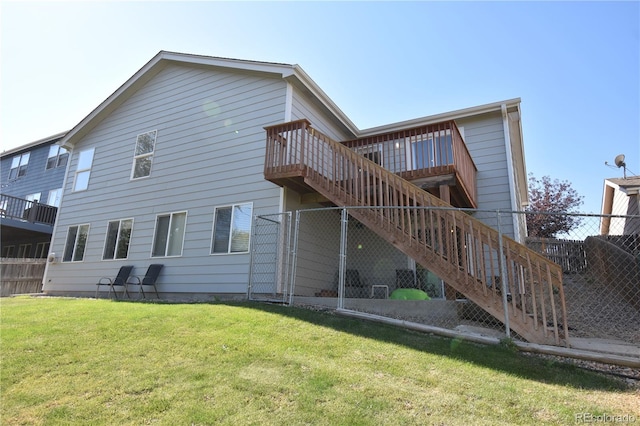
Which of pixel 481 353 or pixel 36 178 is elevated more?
pixel 36 178

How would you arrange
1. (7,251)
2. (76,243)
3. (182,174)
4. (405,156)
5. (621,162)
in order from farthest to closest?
(7,251) < (621,162) < (76,243) < (182,174) < (405,156)

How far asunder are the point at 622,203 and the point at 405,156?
14.2 meters

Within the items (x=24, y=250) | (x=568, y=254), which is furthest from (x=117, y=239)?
(x=568, y=254)

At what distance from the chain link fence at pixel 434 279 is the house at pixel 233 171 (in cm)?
18

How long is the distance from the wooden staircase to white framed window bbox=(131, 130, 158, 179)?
16.5ft

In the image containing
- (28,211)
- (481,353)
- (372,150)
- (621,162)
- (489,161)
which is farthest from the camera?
(28,211)

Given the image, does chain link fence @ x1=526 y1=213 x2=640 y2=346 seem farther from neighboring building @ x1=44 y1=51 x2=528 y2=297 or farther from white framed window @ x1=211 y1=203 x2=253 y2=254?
white framed window @ x1=211 y1=203 x2=253 y2=254

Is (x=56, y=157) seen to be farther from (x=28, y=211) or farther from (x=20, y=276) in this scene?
(x=20, y=276)

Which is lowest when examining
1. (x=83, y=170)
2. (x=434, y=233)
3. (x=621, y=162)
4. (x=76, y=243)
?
(x=434, y=233)

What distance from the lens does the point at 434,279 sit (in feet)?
30.1

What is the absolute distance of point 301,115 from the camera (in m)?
9.23

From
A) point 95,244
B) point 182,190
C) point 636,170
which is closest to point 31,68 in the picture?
point 182,190

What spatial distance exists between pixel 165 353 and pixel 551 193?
23.6 metres

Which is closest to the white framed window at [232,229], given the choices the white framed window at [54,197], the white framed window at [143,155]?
the white framed window at [143,155]
